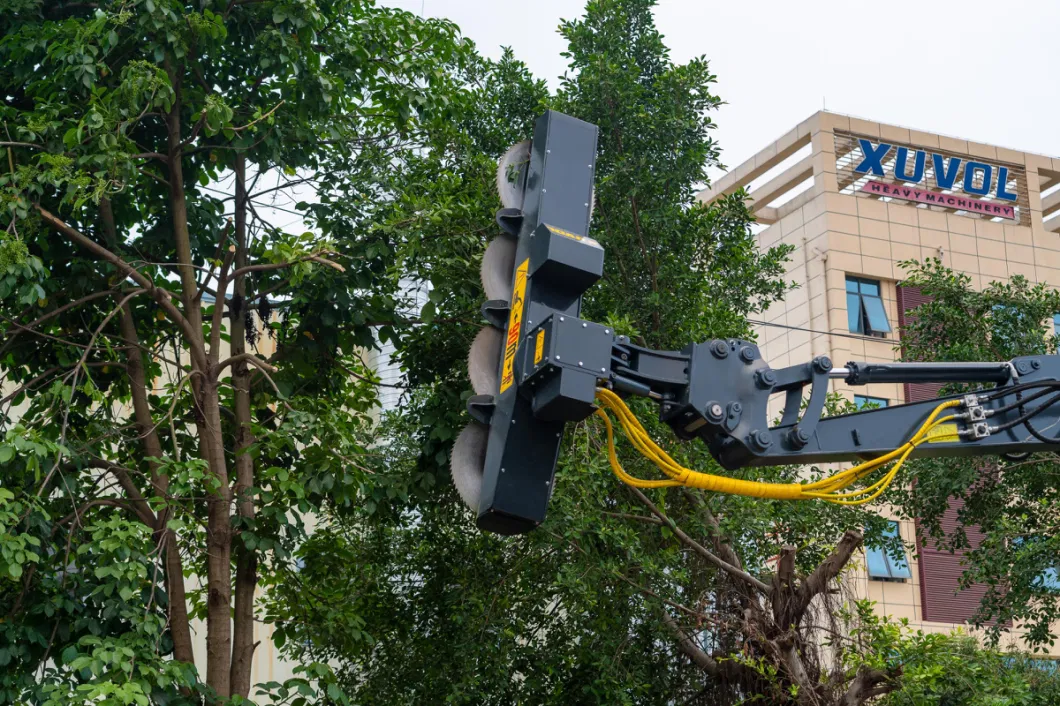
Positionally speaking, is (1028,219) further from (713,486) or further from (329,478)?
(713,486)

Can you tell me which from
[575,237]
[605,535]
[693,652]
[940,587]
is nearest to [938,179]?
[940,587]

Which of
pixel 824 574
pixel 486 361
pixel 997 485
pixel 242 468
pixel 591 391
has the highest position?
pixel 997 485

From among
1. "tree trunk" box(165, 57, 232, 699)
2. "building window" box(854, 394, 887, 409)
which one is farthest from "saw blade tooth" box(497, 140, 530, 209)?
"tree trunk" box(165, 57, 232, 699)

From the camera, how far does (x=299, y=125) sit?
10.5 m

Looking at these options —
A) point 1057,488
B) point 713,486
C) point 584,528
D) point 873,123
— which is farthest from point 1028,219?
point 713,486

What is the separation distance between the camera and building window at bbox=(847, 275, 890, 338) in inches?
1152

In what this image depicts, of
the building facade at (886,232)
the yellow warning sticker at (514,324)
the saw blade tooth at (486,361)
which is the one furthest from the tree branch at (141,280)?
the building facade at (886,232)

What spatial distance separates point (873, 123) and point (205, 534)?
24.0 meters

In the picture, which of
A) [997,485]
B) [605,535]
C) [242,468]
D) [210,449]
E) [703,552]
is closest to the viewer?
[210,449]

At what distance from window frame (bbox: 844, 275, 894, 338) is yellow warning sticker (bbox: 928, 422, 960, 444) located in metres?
23.7

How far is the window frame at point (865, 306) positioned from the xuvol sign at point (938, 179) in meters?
2.52

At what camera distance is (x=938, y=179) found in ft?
103

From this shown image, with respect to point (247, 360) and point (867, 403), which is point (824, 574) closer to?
point (867, 403)

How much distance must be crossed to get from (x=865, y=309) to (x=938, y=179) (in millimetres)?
4387
